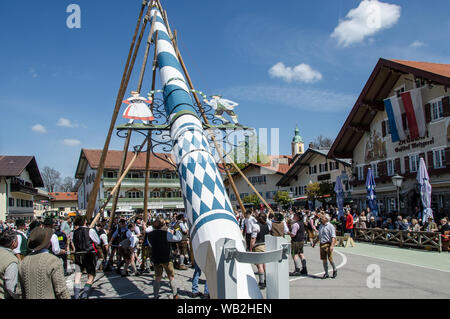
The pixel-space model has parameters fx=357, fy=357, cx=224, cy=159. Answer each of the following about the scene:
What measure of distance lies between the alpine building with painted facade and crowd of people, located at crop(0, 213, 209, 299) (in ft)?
59.0

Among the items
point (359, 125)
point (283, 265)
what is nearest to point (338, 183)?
point (359, 125)

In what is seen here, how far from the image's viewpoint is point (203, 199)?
17.1 feet

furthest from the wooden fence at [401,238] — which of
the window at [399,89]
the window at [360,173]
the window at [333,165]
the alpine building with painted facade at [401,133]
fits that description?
the window at [333,165]

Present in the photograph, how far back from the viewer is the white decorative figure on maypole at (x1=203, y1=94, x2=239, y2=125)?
410 inches

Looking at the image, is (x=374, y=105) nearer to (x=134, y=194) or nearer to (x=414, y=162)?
(x=414, y=162)

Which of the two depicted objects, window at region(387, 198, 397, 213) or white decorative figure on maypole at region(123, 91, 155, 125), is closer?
white decorative figure on maypole at region(123, 91, 155, 125)

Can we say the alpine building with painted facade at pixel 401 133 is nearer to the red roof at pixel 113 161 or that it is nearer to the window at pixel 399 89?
the window at pixel 399 89

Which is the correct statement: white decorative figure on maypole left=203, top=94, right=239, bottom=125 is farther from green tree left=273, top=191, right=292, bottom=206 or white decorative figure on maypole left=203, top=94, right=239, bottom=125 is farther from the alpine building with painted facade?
green tree left=273, top=191, right=292, bottom=206

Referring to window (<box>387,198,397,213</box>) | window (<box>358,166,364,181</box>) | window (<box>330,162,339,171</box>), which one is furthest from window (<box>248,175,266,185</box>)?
window (<box>387,198,397,213</box>)

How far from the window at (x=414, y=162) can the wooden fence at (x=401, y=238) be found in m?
7.74

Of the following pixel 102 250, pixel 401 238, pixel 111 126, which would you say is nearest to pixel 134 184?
pixel 102 250
